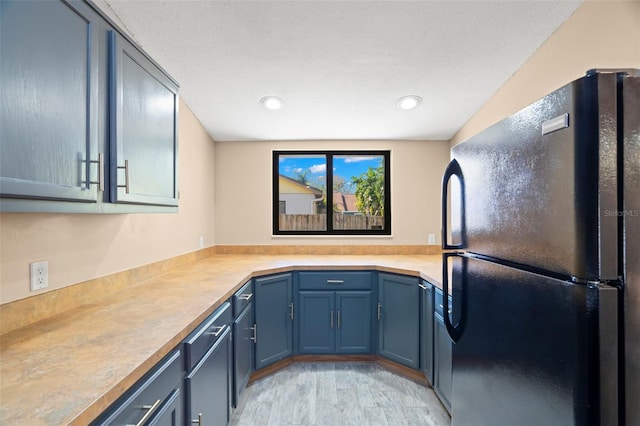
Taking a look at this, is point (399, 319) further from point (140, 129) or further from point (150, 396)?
point (140, 129)

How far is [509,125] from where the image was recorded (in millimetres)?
926

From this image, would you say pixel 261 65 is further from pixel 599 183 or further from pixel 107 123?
pixel 599 183

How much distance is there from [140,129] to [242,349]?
145cm

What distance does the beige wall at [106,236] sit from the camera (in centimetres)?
113

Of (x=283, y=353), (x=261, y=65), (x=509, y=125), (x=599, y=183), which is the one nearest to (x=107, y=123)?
(x=261, y=65)

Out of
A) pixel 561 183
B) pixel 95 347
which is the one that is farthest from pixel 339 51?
pixel 95 347

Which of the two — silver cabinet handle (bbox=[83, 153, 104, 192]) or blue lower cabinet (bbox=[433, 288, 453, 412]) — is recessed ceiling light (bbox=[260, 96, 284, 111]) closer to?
silver cabinet handle (bbox=[83, 153, 104, 192])

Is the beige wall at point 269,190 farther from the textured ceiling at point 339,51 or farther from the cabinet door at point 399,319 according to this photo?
the cabinet door at point 399,319

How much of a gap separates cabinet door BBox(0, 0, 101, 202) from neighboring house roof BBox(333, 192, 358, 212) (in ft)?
8.06

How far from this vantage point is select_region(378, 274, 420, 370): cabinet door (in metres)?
2.37

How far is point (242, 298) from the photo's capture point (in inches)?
79.6

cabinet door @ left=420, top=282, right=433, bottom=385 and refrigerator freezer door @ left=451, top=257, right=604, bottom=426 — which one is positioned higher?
refrigerator freezer door @ left=451, top=257, right=604, bottom=426

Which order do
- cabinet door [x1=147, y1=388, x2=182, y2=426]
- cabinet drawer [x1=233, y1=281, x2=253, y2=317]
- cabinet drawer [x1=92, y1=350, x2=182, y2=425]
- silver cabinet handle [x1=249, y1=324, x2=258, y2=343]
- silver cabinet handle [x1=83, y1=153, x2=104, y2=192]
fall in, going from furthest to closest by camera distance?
silver cabinet handle [x1=249, y1=324, x2=258, y2=343], cabinet drawer [x1=233, y1=281, x2=253, y2=317], silver cabinet handle [x1=83, y1=153, x2=104, y2=192], cabinet door [x1=147, y1=388, x2=182, y2=426], cabinet drawer [x1=92, y1=350, x2=182, y2=425]

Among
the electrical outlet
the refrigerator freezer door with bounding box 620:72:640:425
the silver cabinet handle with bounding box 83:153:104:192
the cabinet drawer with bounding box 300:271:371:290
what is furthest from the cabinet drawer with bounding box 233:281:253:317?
the refrigerator freezer door with bounding box 620:72:640:425
